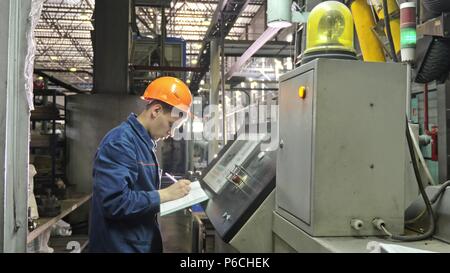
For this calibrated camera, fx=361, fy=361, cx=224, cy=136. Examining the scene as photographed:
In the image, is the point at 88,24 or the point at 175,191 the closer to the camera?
the point at 175,191

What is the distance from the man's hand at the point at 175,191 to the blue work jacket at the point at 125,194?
36mm

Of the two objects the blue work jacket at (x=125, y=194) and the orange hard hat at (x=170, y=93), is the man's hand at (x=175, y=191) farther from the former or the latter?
the orange hard hat at (x=170, y=93)

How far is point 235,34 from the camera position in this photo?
8930mm

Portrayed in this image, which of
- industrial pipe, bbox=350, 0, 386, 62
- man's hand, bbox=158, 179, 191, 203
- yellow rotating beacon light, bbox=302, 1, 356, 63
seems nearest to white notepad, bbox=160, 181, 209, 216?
man's hand, bbox=158, 179, 191, 203

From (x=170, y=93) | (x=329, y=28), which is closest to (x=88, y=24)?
(x=170, y=93)

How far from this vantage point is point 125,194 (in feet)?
4.49

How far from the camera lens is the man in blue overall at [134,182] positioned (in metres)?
1.38

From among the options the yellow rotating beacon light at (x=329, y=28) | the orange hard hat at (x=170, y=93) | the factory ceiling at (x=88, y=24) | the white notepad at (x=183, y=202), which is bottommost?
the white notepad at (x=183, y=202)

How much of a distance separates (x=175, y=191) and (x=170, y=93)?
1.45ft

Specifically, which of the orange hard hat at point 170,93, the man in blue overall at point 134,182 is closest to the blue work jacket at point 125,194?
the man in blue overall at point 134,182

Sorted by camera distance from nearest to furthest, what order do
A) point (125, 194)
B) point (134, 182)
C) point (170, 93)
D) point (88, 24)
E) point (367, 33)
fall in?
point (125, 194)
point (134, 182)
point (170, 93)
point (367, 33)
point (88, 24)

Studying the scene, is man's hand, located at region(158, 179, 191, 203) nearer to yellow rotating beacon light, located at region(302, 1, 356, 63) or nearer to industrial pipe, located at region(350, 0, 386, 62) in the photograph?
yellow rotating beacon light, located at region(302, 1, 356, 63)

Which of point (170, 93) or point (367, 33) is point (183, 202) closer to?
point (170, 93)
